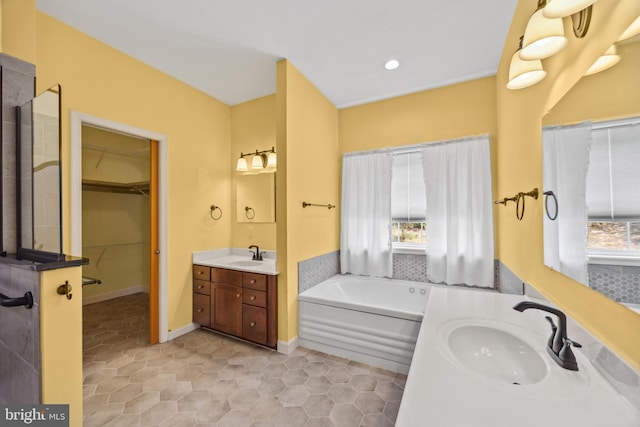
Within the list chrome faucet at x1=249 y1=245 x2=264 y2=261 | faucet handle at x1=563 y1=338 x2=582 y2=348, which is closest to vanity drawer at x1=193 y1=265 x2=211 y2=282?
chrome faucet at x1=249 y1=245 x2=264 y2=261

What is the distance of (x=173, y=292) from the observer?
2754mm

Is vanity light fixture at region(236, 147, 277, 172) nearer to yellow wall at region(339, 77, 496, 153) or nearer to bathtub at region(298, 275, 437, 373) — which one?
yellow wall at region(339, 77, 496, 153)

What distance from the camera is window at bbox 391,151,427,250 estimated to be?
300 cm

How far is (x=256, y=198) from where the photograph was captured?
329 cm

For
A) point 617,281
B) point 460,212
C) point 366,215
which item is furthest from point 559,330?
point 366,215

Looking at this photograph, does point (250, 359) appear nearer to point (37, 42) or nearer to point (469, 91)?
point (37, 42)

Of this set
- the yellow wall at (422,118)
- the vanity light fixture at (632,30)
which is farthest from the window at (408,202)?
the vanity light fixture at (632,30)

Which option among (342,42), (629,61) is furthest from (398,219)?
(629,61)

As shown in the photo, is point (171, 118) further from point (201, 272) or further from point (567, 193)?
point (567, 193)

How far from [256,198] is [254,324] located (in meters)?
1.51

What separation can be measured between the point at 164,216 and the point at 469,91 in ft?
11.5

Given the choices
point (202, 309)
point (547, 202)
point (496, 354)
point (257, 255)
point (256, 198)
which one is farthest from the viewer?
point (256, 198)

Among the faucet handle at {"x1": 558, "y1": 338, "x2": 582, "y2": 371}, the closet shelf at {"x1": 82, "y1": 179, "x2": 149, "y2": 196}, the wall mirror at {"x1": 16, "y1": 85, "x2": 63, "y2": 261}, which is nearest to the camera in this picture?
the faucet handle at {"x1": 558, "y1": 338, "x2": 582, "y2": 371}

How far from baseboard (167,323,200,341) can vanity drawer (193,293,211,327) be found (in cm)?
6
